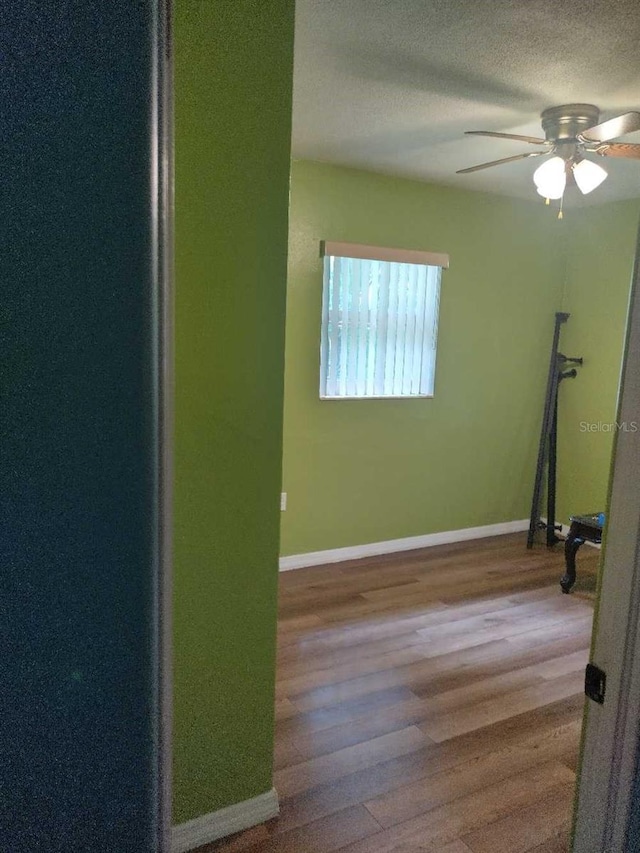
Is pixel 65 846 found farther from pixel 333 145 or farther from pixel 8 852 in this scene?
pixel 333 145

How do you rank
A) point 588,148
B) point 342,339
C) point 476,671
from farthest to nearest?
point 342,339 < point 476,671 < point 588,148

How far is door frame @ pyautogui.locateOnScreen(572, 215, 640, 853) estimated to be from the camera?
2.96ft

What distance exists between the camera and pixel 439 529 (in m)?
4.58

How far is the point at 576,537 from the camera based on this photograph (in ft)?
12.2

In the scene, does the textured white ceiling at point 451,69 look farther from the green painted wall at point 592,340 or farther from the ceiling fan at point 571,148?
the green painted wall at point 592,340

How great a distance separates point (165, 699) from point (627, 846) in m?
0.83

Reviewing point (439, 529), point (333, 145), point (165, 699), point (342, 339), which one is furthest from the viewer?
point (439, 529)

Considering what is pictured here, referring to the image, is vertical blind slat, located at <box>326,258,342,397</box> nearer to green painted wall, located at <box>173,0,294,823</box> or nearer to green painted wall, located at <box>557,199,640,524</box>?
green painted wall, located at <box>557,199,640,524</box>

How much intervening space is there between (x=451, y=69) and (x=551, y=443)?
309 cm

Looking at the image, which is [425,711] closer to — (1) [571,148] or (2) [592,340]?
(1) [571,148]

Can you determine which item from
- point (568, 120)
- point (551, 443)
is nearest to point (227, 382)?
point (568, 120)

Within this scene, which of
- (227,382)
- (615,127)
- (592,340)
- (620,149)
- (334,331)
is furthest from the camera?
(592,340)

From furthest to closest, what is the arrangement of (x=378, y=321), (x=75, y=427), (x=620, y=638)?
(x=378, y=321), (x=620, y=638), (x=75, y=427)

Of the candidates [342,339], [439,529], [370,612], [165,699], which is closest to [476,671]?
[370,612]
